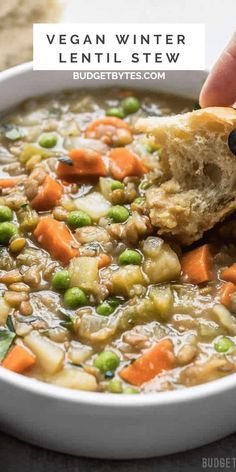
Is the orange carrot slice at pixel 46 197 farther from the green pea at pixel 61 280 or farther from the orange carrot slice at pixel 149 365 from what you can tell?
the orange carrot slice at pixel 149 365

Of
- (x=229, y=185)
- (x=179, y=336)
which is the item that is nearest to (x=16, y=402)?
(x=179, y=336)

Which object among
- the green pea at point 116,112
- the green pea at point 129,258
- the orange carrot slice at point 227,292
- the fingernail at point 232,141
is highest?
the fingernail at point 232,141

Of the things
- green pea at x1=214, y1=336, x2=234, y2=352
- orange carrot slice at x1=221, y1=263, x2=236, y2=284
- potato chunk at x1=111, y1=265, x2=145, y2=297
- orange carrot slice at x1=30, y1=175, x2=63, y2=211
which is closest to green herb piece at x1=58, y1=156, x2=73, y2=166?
orange carrot slice at x1=30, y1=175, x2=63, y2=211

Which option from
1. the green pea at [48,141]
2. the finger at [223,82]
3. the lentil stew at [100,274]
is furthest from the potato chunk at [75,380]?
the finger at [223,82]

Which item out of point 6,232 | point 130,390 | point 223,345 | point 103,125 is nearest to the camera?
point 130,390

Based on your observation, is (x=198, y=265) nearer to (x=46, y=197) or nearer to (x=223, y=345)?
(x=223, y=345)

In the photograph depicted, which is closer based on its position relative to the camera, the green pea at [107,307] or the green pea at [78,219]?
the green pea at [107,307]

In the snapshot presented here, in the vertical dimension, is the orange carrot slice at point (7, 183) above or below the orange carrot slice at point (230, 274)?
above

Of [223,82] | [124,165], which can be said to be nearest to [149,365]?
[124,165]
